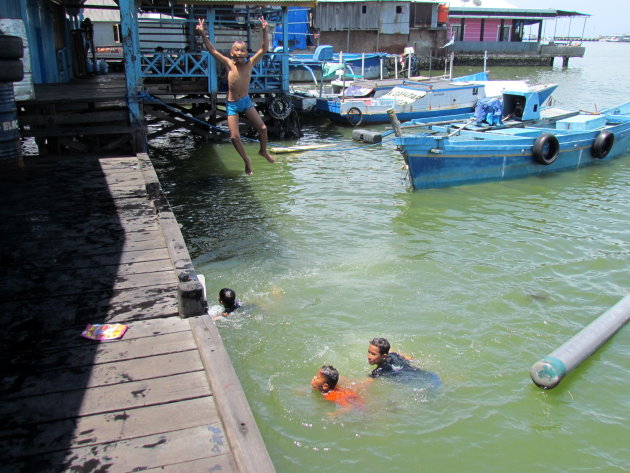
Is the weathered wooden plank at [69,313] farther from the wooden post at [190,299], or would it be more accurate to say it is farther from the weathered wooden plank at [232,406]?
the weathered wooden plank at [232,406]

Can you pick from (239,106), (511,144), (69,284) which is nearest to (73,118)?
→ (239,106)

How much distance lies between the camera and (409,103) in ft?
74.6

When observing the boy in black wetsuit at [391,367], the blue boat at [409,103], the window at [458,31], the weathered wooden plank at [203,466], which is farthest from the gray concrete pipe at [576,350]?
the window at [458,31]

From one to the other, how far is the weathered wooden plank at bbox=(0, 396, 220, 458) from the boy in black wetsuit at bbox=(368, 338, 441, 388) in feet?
9.36

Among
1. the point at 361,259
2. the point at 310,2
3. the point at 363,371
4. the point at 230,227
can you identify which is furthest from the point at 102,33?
the point at 363,371

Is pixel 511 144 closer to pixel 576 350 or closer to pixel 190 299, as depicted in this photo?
pixel 576 350

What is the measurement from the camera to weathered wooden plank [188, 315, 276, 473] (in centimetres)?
283

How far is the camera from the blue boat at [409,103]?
22344 millimetres

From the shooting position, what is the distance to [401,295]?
8070 mm

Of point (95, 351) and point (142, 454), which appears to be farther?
point (95, 351)

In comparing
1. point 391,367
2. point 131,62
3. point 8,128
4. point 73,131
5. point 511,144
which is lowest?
point 391,367

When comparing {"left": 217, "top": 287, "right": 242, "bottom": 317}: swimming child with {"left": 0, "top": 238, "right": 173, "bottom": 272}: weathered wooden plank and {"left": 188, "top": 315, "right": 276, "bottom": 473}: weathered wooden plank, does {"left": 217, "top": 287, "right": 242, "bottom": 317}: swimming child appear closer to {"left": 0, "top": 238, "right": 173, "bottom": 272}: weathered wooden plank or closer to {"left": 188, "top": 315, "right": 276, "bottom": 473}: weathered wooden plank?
{"left": 0, "top": 238, "right": 173, "bottom": 272}: weathered wooden plank

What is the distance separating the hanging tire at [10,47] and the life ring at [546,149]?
12160mm

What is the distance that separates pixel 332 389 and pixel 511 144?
1077 centimetres
